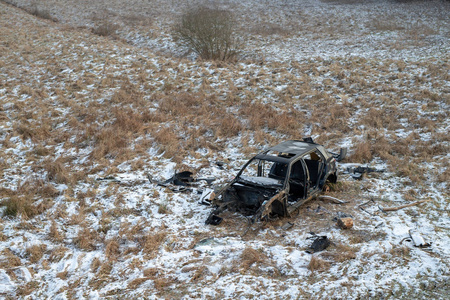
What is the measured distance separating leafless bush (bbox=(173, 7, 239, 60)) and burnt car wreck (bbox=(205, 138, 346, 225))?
11.9 meters

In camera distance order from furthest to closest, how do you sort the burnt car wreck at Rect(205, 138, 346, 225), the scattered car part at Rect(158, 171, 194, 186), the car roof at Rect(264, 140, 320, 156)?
the scattered car part at Rect(158, 171, 194, 186) → the car roof at Rect(264, 140, 320, 156) → the burnt car wreck at Rect(205, 138, 346, 225)

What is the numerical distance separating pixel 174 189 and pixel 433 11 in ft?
92.0

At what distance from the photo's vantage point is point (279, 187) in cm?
666

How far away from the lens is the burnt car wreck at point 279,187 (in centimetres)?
661

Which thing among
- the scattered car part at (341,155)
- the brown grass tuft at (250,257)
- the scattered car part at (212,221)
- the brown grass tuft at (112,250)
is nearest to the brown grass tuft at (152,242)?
the brown grass tuft at (112,250)

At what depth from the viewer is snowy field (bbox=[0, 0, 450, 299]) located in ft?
17.8

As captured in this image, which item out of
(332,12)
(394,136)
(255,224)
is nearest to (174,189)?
(255,224)

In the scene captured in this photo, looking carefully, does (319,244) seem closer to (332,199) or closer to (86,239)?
(332,199)

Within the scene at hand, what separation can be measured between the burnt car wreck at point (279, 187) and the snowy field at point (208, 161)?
300 millimetres

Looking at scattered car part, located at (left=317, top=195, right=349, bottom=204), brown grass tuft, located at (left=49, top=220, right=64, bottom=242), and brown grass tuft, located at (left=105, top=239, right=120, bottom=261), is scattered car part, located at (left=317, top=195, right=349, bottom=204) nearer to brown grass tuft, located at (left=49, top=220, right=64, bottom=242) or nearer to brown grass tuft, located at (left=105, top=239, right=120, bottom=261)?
brown grass tuft, located at (left=105, top=239, right=120, bottom=261)

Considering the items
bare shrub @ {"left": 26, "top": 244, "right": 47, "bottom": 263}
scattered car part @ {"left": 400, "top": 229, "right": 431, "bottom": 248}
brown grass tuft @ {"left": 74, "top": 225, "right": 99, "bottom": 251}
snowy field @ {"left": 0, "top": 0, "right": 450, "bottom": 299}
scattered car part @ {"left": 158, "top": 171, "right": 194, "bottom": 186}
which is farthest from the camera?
scattered car part @ {"left": 158, "top": 171, "right": 194, "bottom": 186}

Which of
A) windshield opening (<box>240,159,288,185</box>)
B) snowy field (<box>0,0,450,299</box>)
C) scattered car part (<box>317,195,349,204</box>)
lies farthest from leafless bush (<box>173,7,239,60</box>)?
scattered car part (<box>317,195,349,204</box>)

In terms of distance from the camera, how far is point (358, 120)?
1167cm

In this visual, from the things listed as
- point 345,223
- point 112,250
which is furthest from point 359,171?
point 112,250
